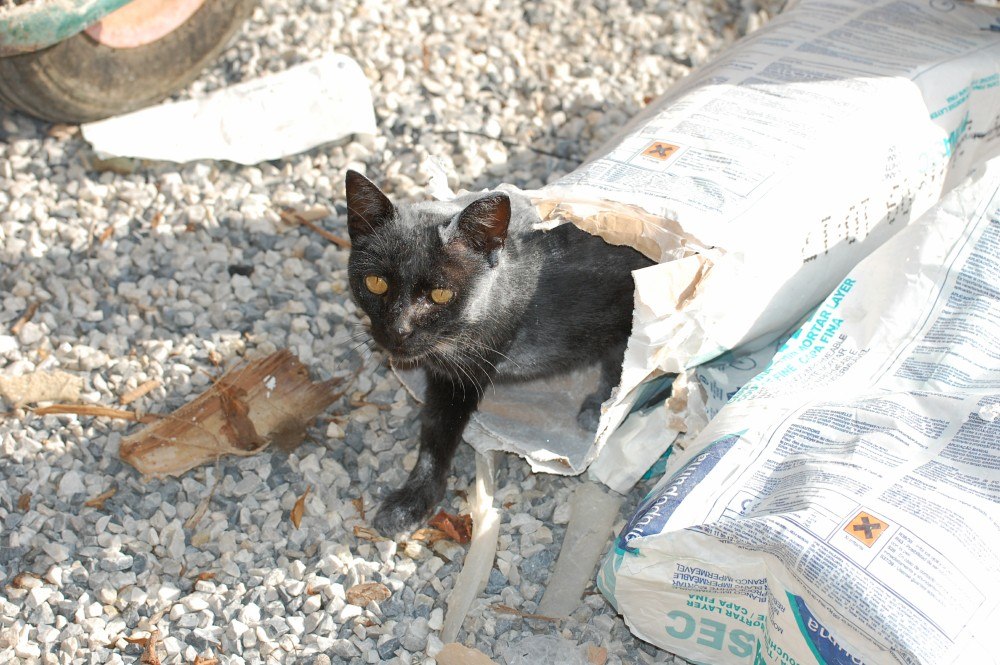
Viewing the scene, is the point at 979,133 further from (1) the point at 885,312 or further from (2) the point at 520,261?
(2) the point at 520,261

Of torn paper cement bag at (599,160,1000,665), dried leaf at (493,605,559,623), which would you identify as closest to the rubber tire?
dried leaf at (493,605,559,623)

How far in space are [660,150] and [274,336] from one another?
4.16ft

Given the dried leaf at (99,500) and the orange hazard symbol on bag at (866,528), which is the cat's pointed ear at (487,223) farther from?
the dried leaf at (99,500)

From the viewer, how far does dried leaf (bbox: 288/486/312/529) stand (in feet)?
8.13

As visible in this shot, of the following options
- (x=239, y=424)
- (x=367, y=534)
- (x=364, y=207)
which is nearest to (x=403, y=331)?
(x=364, y=207)

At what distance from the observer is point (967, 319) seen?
2236 mm

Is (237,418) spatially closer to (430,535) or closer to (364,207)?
(430,535)

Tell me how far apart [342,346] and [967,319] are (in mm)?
1720

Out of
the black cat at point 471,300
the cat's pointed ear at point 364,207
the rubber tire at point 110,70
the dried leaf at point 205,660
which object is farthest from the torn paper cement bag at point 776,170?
the rubber tire at point 110,70

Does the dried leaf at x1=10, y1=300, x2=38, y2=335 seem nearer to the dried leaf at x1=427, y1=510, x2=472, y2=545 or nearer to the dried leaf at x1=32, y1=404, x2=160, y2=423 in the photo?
the dried leaf at x1=32, y1=404, x2=160, y2=423

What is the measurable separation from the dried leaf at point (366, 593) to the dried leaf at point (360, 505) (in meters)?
0.24

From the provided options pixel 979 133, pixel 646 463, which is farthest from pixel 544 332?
pixel 979 133

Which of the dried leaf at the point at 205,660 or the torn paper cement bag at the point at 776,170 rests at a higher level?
the torn paper cement bag at the point at 776,170

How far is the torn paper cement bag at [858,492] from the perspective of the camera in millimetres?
1739
